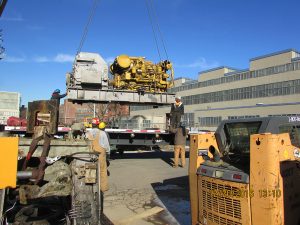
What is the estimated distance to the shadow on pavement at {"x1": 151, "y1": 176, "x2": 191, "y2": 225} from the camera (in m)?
6.09

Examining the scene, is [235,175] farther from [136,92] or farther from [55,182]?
[136,92]

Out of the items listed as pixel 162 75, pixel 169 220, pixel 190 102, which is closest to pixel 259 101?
pixel 190 102

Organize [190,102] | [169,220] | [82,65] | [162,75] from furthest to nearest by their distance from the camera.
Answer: [190,102] < [162,75] < [82,65] < [169,220]

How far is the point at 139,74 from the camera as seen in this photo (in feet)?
45.0

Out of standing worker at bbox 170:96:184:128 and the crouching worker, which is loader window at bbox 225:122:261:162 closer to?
the crouching worker

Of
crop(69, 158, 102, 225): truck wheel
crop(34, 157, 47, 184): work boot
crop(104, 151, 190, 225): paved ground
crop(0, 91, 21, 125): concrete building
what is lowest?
crop(104, 151, 190, 225): paved ground

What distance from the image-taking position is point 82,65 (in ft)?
42.4

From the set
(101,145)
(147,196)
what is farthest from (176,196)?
(101,145)

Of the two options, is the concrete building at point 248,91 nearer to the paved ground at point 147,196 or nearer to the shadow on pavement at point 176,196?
the paved ground at point 147,196

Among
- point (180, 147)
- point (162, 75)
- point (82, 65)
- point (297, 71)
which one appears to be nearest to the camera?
point (180, 147)

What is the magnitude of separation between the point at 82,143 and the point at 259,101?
164 feet

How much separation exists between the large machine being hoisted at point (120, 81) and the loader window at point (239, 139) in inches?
348

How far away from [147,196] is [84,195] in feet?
12.8

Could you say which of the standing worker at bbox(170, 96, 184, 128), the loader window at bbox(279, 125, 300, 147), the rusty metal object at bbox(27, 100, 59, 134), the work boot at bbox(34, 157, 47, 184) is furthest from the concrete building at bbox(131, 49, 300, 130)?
the work boot at bbox(34, 157, 47, 184)
